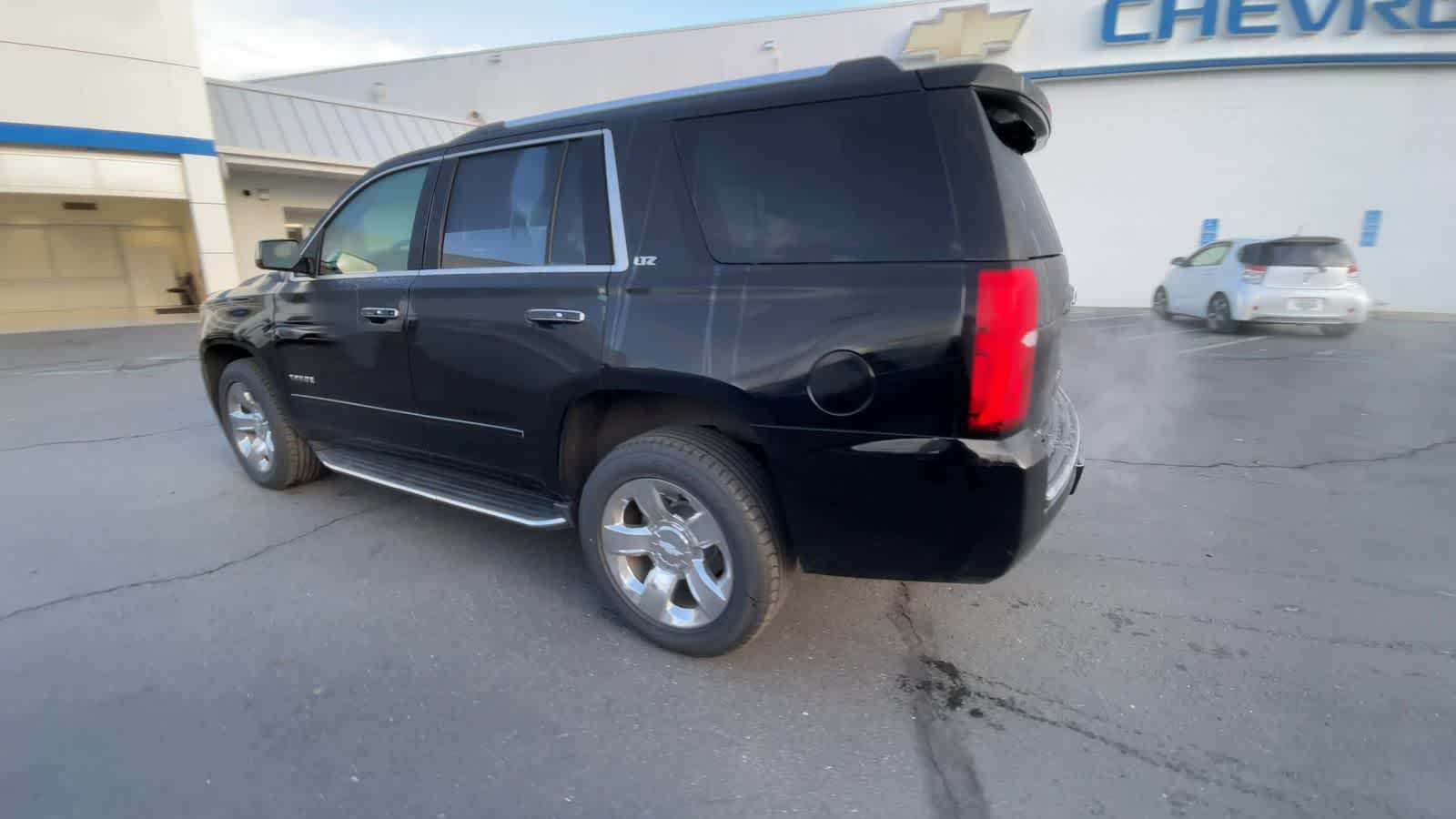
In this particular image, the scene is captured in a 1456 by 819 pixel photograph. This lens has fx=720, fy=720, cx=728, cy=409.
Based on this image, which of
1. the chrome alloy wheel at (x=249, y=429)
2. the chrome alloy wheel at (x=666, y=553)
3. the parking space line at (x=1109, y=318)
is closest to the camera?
the chrome alloy wheel at (x=666, y=553)

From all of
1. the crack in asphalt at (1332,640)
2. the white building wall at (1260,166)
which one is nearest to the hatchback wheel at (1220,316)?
the white building wall at (1260,166)

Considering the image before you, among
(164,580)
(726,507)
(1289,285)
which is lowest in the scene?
(164,580)

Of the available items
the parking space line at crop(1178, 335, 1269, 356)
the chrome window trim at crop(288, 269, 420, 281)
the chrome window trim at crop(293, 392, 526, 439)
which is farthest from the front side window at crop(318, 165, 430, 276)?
the parking space line at crop(1178, 335, 1269, 356)

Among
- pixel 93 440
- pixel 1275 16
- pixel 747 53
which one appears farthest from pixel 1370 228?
pixel 93 440

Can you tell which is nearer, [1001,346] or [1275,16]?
[1001,346]

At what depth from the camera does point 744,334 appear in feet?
7.97

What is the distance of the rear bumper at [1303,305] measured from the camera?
1044 centimetres

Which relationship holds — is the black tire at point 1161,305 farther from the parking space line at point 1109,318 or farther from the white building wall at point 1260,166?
the white building wall at point 1260,166

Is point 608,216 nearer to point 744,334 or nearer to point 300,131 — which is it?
point 744,334

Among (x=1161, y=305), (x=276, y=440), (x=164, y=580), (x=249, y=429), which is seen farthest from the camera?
(x=1161, y=305)

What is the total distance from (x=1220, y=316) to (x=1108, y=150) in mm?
7551

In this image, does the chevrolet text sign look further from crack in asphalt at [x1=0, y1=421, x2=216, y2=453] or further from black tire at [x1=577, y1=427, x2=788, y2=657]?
crack in asphalt at [x1=0, y1=421, x2=216, y2=453]

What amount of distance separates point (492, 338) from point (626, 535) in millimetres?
1033

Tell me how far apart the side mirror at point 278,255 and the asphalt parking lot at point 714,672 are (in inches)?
55.9
